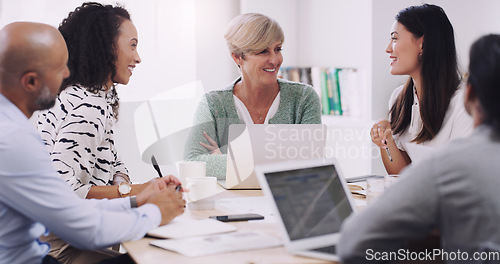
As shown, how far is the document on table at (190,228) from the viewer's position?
153 centimetres

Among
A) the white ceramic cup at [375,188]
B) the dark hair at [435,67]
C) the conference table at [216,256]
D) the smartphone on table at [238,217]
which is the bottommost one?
the smartphone on table at [238,217]

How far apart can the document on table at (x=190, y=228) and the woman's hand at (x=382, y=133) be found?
1160 millimetres

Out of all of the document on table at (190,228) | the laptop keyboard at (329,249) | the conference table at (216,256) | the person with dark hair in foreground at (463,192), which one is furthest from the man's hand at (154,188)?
the person with dark hair in foreground at (463,192)

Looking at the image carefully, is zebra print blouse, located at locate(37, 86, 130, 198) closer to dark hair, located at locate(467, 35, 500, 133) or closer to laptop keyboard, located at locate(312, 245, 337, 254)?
laptop keyboard, located at locate(312, 245, 337, 254)

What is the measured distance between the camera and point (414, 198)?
1099mm

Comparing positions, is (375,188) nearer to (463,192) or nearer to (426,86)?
(463,192)

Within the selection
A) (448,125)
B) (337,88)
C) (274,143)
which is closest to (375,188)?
(274,143)

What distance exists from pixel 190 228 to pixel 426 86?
147cm

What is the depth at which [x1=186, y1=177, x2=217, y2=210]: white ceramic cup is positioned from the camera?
73.7 inches

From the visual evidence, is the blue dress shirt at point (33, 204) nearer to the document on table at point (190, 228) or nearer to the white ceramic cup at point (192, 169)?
the document on table at point (190, 228)

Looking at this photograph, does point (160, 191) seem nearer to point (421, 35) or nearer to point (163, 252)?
point (163, 252)

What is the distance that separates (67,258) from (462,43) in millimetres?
2938

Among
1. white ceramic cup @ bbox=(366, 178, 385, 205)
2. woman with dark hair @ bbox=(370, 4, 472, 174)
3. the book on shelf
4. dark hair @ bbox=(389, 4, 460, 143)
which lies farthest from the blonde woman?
the book on shelf

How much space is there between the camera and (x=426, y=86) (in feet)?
8.37
